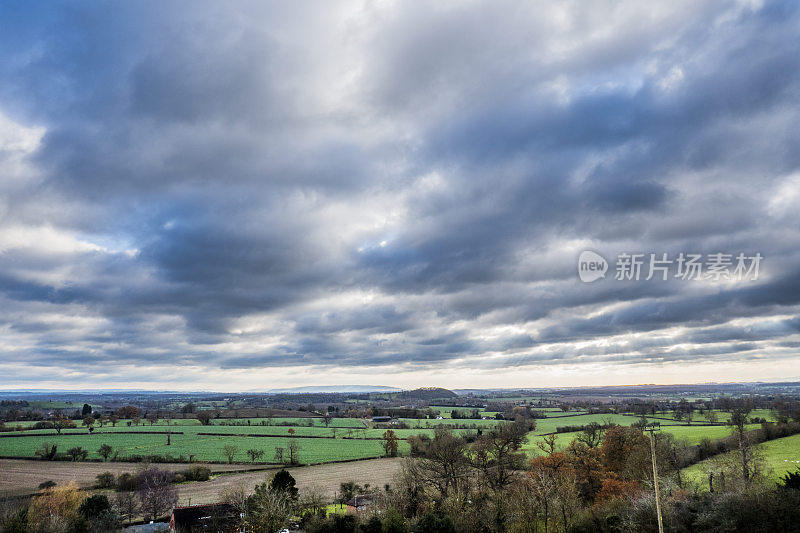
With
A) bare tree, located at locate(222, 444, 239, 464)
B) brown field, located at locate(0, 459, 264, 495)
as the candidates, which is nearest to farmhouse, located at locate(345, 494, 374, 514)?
brown field, located at locate(0, 459, 264, 495)

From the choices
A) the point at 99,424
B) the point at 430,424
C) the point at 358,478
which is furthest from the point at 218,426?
the point at 358,478

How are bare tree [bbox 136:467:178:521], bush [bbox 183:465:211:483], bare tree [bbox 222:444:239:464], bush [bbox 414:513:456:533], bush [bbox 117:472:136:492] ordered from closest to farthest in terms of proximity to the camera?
bush [bbox 414:513:456:533] → bare tree [bbox 136:467:178:521] → bush [bbox 117:472:136:492] → bush [bbox 183:465:211:483] → bare tree [bbox 222:444:239:464]

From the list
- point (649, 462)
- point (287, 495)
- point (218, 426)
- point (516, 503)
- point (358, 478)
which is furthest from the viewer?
point (218, 426)

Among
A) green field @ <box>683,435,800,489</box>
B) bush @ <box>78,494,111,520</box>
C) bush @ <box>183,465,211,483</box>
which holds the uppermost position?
bush @ <box>78,494,111,520</box>

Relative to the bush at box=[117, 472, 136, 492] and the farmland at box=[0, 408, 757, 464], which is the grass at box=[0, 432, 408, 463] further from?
the bush at box=[117, 472, 136, 492]

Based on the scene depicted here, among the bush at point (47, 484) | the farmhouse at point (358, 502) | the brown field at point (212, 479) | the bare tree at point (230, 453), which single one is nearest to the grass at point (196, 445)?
the bare tree at point (230, 453)

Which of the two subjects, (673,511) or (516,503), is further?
(516,503)

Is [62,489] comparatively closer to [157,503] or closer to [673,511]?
[157,503]
